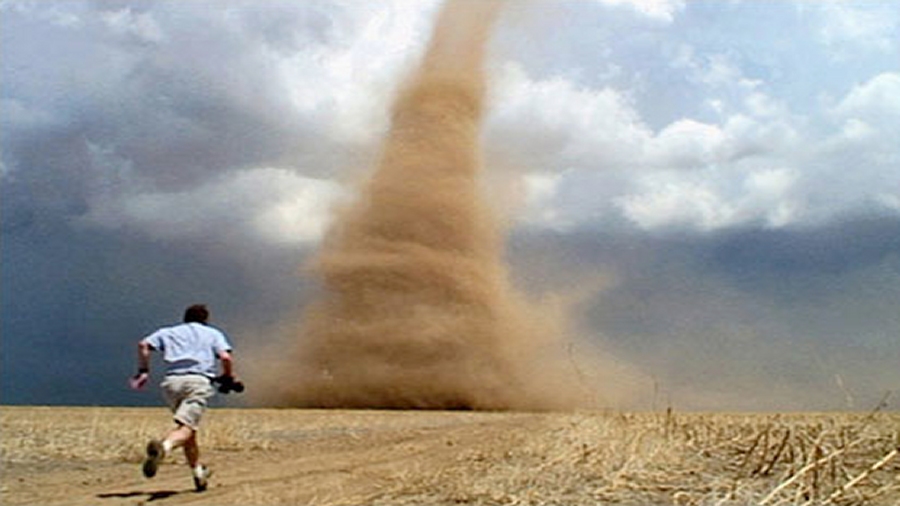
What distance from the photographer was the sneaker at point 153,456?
38.5 feet

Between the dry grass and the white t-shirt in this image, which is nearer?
the dry grass

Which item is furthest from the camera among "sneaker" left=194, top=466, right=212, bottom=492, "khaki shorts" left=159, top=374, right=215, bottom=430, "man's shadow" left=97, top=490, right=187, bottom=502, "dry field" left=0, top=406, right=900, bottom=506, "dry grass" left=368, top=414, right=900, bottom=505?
"sneaker" left=194, top=466, right=212, bottom=492

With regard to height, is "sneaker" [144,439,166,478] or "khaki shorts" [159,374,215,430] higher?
"khaki shorts" [159,374,215,430]

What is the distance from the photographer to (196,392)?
12.1 m

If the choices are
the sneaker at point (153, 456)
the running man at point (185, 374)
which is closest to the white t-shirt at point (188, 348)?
the running man at point (185, 374)

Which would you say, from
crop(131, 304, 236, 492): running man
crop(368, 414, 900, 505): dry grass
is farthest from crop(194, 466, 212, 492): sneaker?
crop(368, 414, 900, 505): dry grass

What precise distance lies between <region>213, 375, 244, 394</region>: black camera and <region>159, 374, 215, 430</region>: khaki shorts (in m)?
0.23

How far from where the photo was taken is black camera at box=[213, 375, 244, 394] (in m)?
12.3

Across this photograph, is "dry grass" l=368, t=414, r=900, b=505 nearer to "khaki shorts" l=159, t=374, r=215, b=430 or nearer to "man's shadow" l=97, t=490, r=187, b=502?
"khaki shorts" l=159, t=374, r=215, b=430

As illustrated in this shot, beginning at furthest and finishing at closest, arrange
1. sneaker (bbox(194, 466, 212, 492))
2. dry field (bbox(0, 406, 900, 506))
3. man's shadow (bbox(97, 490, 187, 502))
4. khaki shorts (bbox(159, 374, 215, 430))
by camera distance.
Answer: sneaker (bbox(194, 466, 212, 492)), khaki shorts (bbox(159, 374, 215, 430)), man's shadow (bbox(97, 490, 187, 502)), dry field (bbox(0, 406, 900, 506))

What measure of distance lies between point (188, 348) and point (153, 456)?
51.7 inches

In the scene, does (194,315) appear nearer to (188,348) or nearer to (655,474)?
(188,348)

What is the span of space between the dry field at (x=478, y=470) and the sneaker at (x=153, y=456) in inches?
12.3

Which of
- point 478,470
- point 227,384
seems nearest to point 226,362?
point 227,384
